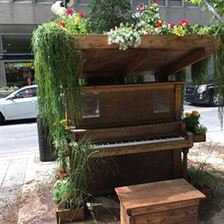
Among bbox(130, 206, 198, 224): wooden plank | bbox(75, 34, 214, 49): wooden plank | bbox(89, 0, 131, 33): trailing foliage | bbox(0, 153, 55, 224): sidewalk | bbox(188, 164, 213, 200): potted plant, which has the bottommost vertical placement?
bbox(0, 153, 55, 224): sidewalk

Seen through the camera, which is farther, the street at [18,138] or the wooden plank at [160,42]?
the street at [18,138]

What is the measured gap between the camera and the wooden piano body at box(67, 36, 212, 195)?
3613 mm

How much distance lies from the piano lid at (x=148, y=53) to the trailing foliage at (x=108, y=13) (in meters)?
0.38

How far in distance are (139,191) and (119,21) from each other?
1987 mm

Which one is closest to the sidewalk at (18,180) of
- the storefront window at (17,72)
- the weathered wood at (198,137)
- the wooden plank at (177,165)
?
the wooden plank at (177,165)

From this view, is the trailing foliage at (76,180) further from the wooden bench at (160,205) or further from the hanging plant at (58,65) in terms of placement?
the wooden bench at (160,205)

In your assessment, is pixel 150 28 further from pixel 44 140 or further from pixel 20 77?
pixel 20 77

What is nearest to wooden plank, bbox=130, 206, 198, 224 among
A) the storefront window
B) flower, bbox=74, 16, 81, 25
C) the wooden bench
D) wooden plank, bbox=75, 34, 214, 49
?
the wooden bench

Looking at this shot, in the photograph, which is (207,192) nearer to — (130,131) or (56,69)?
(130,131)

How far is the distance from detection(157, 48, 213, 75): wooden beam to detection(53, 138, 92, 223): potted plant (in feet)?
5.13

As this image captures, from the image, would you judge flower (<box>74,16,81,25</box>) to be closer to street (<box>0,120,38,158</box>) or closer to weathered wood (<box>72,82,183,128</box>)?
weathered wood (<box>72,82,183,128</box>)

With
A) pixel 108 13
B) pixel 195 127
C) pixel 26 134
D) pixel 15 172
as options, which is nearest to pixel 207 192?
pixel 195 127

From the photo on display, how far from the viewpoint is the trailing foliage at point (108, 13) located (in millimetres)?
3555

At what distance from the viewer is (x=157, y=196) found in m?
2.89
